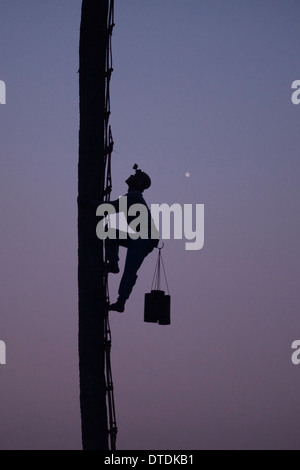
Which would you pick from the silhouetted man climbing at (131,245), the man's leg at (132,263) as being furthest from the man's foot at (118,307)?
the man's leg at (132,263)

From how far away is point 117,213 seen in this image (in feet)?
118

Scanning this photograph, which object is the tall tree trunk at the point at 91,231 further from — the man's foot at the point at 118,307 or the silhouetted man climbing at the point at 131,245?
the silhouetted man climbing at the point at 131,245

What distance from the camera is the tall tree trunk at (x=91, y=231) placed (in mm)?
35781

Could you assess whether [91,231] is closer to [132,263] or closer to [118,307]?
[132,263]

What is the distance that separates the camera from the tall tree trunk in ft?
117

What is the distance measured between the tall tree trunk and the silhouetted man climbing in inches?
12.7

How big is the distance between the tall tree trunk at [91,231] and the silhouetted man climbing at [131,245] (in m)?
0.32

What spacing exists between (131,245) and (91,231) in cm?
78

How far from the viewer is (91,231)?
3591 centimetres

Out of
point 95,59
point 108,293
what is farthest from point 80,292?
point 95,59

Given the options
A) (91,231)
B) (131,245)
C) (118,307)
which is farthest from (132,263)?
(91,231)
